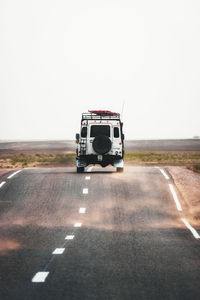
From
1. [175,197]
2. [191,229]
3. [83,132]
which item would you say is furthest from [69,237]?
[83,132]

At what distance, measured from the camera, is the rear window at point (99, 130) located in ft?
78.8

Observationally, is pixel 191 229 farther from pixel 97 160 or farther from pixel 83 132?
pixel 83 132

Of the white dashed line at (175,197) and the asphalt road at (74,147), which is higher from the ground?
the white dashed line at (175,197)

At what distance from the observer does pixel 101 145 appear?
2356 cm

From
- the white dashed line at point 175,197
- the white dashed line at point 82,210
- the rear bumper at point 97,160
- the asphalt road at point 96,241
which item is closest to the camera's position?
the asphalt road at point 96,241

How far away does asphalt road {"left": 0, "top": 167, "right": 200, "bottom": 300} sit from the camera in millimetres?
6797

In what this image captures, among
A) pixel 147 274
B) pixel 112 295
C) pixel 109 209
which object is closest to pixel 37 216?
pixel 109 209

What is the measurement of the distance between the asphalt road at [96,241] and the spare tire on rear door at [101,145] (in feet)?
8.71

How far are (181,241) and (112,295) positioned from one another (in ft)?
15.1

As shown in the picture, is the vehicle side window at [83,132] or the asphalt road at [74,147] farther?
the asphalt road at [74,147]

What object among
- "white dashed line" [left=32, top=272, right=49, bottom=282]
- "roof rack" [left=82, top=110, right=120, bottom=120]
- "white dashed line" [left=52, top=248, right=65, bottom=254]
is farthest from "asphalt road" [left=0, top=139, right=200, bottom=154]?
"white dashed line" [left=32, top=272, right=49, bottom=282]

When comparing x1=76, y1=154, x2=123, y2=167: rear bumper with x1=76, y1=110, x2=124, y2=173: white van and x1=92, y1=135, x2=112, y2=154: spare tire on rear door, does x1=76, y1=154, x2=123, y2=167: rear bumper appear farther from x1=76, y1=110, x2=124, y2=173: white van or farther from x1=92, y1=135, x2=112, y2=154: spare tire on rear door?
x1=92, y1=135, x2=112, y2=154: spare tire on rear door

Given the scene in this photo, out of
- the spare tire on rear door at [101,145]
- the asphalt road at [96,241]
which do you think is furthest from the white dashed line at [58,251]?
the spare tire on rear door at [101,145]

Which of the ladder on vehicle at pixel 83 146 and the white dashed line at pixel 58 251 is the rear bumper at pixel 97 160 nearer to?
the ladder on vehicle at pixel 83 146
